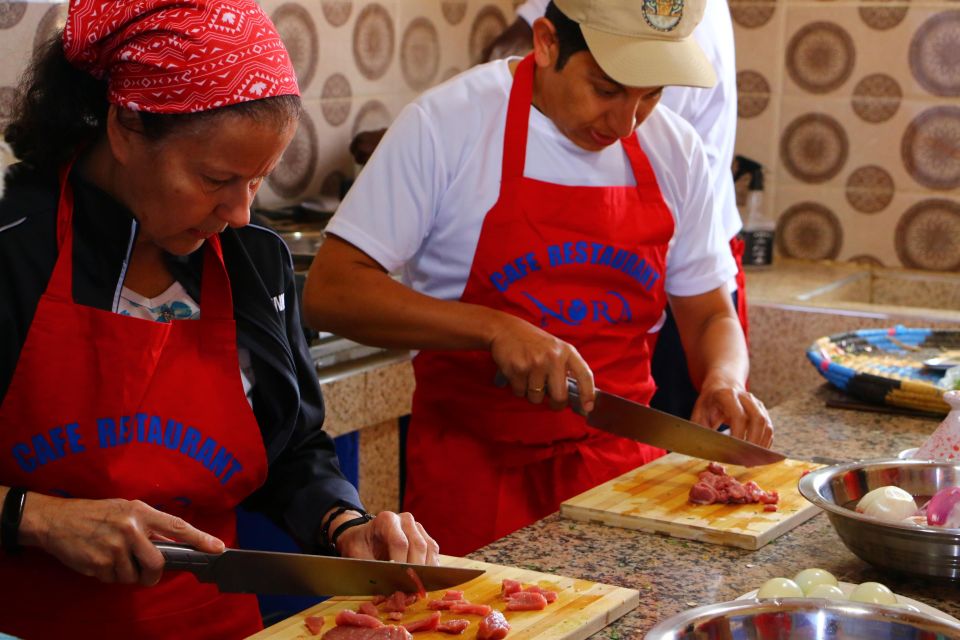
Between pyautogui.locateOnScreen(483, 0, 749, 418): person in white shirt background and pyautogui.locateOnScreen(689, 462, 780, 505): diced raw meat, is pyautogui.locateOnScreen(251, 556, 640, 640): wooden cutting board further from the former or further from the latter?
pyautogui.locateOnScreen(483, 0, 749, 418): person in white shirt background

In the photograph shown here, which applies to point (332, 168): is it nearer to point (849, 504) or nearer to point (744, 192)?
point (744, 192)

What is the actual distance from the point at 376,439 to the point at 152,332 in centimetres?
161

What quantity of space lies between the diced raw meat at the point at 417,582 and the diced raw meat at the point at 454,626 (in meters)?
0.09

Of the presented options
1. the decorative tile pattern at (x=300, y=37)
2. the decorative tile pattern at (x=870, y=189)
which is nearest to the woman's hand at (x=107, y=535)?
the decorative tile pattern at (x=300, y=37)

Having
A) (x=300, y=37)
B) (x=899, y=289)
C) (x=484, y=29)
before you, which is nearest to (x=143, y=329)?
(x=300, y=37)

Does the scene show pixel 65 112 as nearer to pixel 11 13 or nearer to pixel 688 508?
pixel 688 508

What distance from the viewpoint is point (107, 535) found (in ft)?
4.78

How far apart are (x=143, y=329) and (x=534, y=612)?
62 centimetres

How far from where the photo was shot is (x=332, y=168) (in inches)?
145

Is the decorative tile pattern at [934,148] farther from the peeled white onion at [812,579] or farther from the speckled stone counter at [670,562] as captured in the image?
the peeled white onion at [812,579]

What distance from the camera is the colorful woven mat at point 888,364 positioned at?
2420mm

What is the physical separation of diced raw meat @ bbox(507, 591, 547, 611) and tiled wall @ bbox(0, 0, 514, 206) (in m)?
2.11

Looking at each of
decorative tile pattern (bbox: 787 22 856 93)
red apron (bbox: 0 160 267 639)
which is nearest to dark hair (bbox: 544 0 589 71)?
red apron (bbox: 0 160 267 639)

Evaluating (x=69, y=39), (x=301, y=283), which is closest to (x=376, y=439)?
(x=301, y=283)
